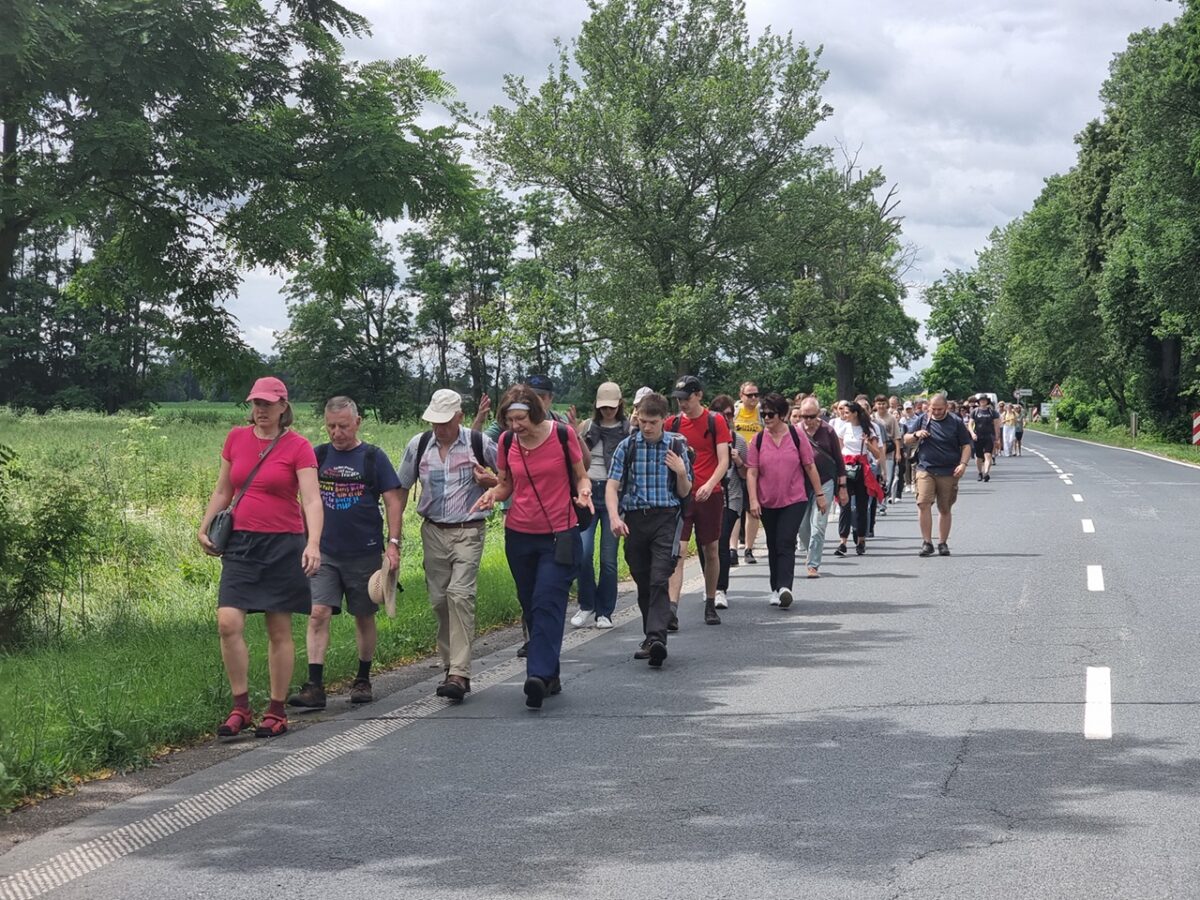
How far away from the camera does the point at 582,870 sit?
456 cm

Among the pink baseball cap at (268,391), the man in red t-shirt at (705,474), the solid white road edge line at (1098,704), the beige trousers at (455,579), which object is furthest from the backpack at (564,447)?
the solid white road edge line at (1098,704)

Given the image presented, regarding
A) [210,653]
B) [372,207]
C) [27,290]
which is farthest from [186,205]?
[27,290]

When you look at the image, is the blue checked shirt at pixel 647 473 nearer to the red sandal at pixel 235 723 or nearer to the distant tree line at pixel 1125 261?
the red sandal at pixel 235 723

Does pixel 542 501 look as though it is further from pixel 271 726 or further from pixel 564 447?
pixel 271 726

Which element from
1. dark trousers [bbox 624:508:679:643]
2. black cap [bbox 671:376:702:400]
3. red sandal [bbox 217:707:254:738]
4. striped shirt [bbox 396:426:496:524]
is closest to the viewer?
red sandal [bbox 217:707:254:738]

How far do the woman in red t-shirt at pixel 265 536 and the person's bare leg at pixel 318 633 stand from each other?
0.64 metres

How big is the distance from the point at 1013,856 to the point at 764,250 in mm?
35369

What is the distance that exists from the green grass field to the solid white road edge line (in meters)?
4.33

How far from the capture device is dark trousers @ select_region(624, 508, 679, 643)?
8.86 metres

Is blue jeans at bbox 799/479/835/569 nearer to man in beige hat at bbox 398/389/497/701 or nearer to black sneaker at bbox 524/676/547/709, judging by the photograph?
man in beige hat at bbox 398/389/497/701

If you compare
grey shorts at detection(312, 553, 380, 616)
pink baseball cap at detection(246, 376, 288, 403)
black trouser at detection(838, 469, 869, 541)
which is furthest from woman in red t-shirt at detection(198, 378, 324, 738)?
black trouser at detection(838, 469, 869, 541)

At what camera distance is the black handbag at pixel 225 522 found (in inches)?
278

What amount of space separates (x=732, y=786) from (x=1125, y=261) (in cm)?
4901

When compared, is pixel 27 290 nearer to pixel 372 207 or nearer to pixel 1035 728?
pixel 372 207
